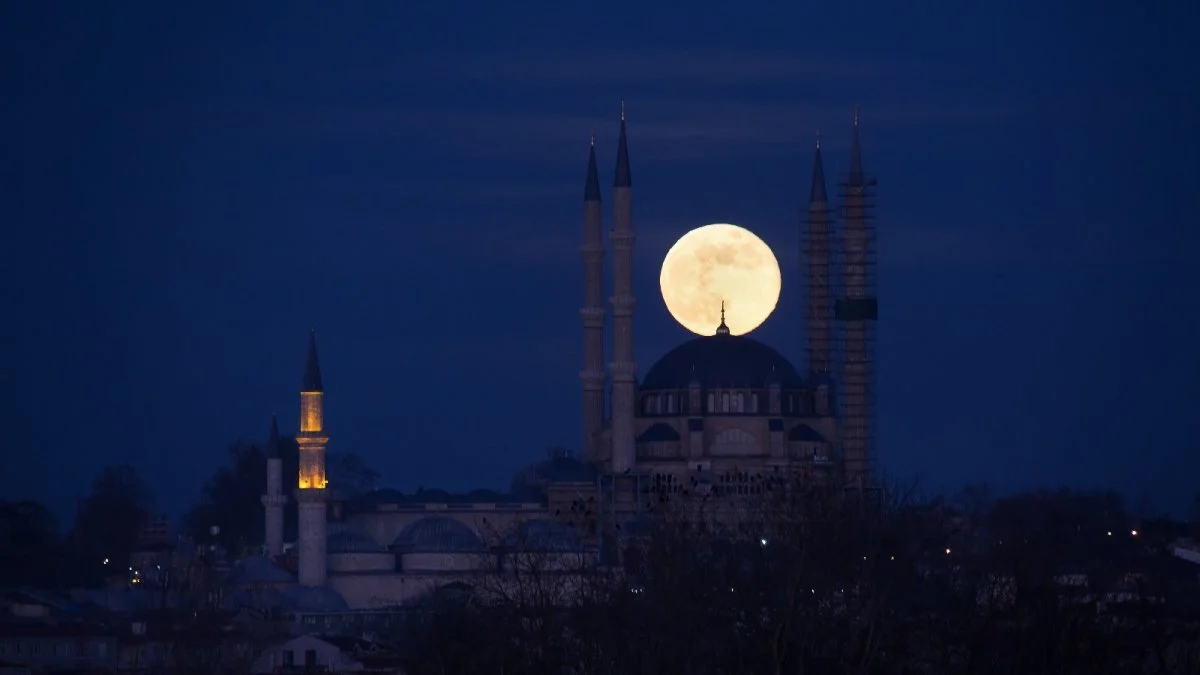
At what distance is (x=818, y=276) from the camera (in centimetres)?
7362

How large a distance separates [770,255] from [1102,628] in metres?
38.5

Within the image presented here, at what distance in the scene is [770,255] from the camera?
74.8 m

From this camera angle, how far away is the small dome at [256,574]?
6962 cm

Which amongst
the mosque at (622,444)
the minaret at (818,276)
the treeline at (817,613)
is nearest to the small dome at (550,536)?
the mosque at (622,444)

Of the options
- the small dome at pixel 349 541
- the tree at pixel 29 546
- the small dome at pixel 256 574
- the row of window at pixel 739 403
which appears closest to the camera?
the small dome at pixel 256 574

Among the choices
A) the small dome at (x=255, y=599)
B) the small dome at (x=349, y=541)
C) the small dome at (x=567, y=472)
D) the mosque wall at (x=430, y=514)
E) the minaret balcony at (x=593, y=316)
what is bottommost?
the small dome at (x=255, y=599)

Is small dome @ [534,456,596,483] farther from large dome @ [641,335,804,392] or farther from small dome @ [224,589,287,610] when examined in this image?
small dome @ [224,589,287,610]

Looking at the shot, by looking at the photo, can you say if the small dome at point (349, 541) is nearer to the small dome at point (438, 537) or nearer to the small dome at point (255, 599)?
the small dome at point (438, 537)

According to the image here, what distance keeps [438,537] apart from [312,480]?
3359mm

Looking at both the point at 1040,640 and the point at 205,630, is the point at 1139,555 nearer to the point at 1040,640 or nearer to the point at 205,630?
the point at 205,630

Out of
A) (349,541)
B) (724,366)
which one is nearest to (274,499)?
(349,541)

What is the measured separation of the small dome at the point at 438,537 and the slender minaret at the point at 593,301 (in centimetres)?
392

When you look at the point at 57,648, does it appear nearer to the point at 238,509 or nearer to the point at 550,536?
the point at 550,536

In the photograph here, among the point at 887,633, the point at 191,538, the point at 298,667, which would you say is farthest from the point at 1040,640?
the point at 191,538
